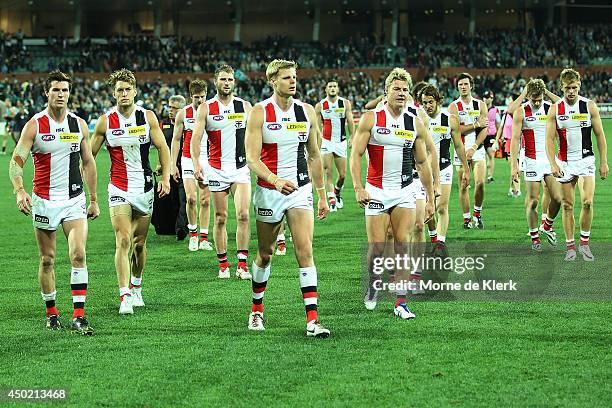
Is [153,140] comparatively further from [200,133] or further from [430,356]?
[430,356]

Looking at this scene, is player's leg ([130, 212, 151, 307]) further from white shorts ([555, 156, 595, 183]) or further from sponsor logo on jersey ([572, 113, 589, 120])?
sponsor logo on jersey ([572, 113, 589, 120])

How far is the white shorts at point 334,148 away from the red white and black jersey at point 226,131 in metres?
6.73

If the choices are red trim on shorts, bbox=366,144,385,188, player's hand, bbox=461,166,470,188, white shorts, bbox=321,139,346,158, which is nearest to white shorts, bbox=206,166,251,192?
A: red trim on shorts, bbox=366,144,385,188

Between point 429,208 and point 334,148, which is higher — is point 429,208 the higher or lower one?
the higher one

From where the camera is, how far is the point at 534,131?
1400cm

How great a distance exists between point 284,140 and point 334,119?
10.5 m

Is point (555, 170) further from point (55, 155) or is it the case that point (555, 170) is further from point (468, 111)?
point (55, 155)

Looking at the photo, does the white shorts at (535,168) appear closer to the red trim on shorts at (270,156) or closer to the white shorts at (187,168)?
the white shorts at (187,168)

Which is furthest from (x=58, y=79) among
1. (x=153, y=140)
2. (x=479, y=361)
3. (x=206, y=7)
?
(x=206, y=7)

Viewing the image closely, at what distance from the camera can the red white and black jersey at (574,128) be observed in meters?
12.7

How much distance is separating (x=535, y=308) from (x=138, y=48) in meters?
54.3
